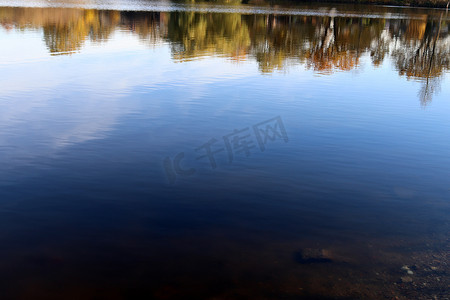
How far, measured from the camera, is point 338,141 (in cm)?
1819

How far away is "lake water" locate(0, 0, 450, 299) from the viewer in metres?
9.01

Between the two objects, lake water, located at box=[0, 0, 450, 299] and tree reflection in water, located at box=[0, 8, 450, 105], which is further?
tree reflection in water, located at box=[0, 8, 450, 105]

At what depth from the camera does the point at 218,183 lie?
1361cm

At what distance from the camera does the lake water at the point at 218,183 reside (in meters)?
9.01

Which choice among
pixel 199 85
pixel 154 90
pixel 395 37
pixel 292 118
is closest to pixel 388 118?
pixel 292 118
